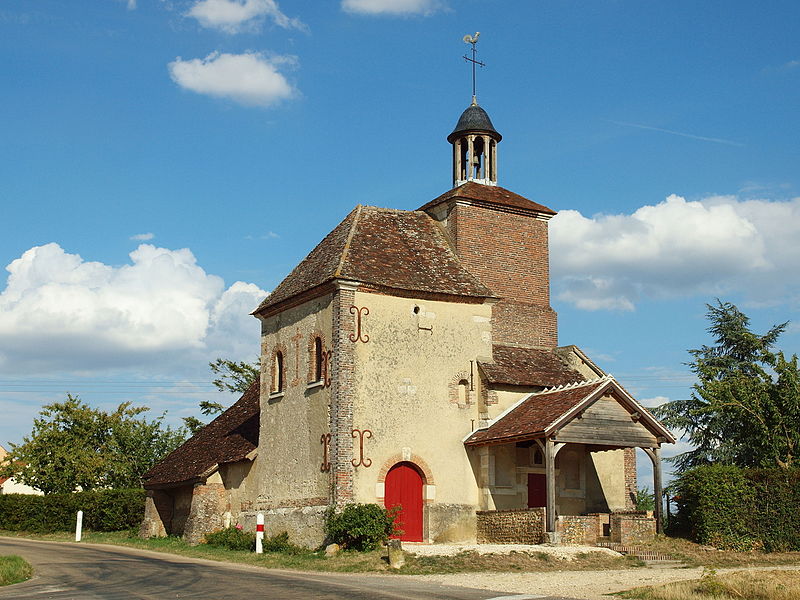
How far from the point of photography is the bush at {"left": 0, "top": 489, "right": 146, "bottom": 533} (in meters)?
37.7

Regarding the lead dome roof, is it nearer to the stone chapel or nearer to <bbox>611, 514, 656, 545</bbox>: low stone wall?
the stone chapel

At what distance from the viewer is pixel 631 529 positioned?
77.1 feet

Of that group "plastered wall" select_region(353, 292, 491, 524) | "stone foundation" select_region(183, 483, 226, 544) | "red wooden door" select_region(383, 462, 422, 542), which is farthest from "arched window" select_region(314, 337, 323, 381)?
"stone foundation" select_region(183, 483, 226, 544)

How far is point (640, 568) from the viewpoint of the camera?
2102 centimetres

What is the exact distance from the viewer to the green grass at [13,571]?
17212mm

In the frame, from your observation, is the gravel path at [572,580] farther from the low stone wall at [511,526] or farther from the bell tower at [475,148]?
the bell tower at [475,148]

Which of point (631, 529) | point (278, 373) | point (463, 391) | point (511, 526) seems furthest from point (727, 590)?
point (278, 373)

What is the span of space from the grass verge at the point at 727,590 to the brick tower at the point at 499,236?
1396cm

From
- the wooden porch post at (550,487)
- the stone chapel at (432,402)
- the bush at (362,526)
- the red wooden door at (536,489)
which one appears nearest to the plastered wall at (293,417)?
the stone chapel at (432,402)

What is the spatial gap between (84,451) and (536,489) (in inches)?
979

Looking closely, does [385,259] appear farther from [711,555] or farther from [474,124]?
[711,555]

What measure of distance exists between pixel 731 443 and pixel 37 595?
1061 inches

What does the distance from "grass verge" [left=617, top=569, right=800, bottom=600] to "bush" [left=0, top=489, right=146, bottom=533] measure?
26.8 m

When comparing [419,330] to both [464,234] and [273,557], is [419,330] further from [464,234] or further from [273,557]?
[273,557]
